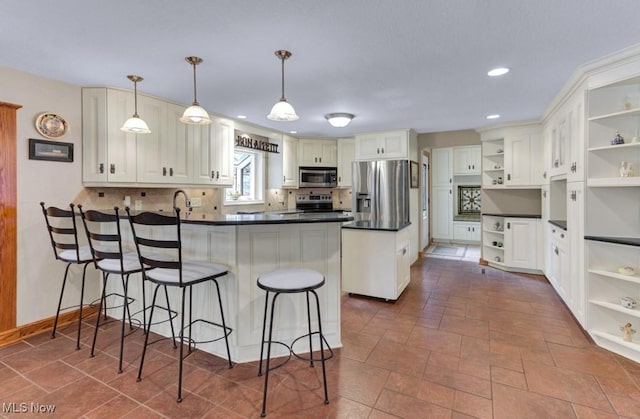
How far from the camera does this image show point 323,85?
306cm

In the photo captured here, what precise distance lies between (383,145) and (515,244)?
8.34 feet

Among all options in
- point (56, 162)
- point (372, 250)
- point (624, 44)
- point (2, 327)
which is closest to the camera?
point (624, 44)

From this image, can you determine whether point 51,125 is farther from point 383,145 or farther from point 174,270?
point 383,145

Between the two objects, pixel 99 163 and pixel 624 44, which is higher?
pixel 624 44

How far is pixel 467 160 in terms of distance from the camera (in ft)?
23.5

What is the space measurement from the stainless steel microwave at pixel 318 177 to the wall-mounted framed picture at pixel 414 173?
1451 millimetres

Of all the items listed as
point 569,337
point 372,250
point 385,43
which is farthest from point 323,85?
point 569,337

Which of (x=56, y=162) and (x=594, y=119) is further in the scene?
(x=56, y=162)

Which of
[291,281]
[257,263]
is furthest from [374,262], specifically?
[291,281]

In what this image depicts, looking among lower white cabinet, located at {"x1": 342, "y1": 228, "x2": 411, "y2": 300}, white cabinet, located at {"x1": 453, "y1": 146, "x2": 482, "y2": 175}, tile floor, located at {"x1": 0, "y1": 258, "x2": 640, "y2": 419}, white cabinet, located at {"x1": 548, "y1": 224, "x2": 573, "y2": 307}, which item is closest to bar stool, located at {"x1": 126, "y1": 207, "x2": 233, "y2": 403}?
tile floor, located at {"x1": 0, "y1": 258, "x2": 640, "y2": 419}

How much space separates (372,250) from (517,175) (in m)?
2.87

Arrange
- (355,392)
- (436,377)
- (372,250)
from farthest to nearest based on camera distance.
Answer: (372,250) → (436,377) → (355,392)

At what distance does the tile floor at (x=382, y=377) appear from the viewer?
1.81m

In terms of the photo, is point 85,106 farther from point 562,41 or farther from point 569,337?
point 569,337
